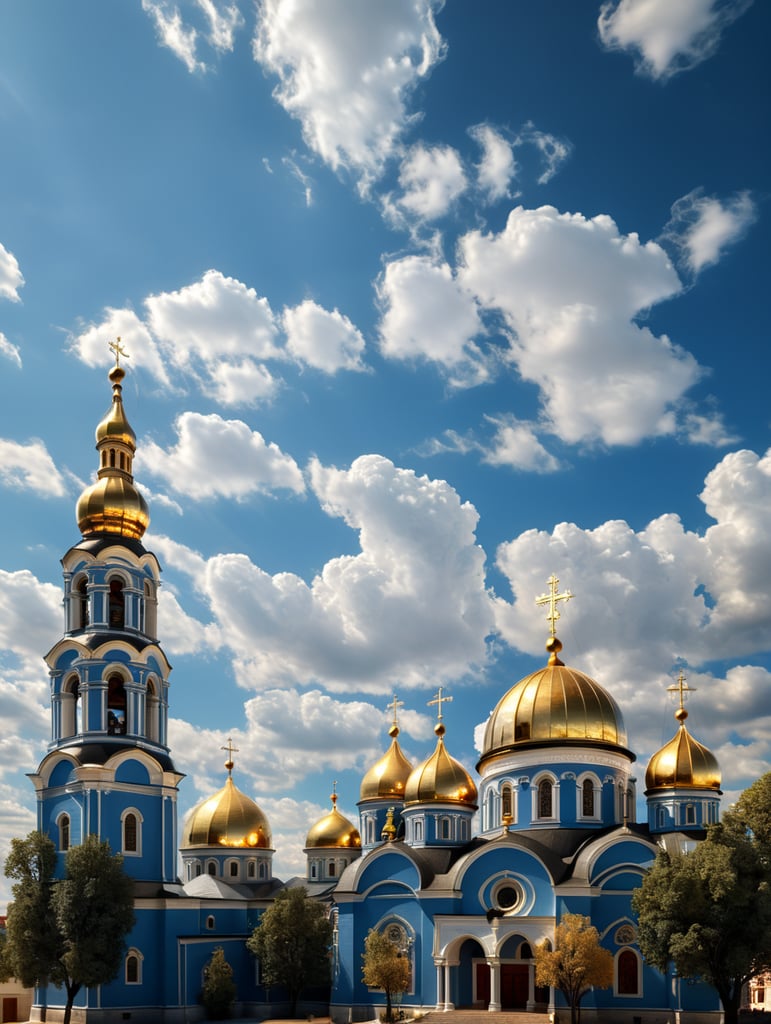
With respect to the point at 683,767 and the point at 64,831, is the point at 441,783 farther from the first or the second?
the point at 64,831

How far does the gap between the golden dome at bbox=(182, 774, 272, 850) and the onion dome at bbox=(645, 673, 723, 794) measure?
727 inches

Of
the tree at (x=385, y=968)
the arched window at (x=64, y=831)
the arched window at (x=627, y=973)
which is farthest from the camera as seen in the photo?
the arched window at (x=64, y=831)

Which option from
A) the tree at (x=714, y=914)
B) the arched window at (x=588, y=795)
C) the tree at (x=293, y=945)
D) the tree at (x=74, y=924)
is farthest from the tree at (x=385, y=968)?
the tree at (x=714, y=914)

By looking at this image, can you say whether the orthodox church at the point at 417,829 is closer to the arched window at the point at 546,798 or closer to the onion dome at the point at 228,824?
the arched window at the point at 546,798

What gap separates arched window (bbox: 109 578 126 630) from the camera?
38594 millimetres

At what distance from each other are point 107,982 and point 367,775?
65.7 feet

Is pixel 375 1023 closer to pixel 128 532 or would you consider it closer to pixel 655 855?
pixel 655 855

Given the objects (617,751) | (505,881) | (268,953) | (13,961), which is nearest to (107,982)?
(13,961)

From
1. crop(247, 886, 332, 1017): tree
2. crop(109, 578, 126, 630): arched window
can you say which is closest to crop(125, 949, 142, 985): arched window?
crop(247, 886, 332, 1017): tree

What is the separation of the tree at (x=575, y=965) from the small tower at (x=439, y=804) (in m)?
9.27

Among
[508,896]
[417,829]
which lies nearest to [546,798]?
[508,896]

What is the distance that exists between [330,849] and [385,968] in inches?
687

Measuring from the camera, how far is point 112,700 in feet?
124

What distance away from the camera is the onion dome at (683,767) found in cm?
3903
